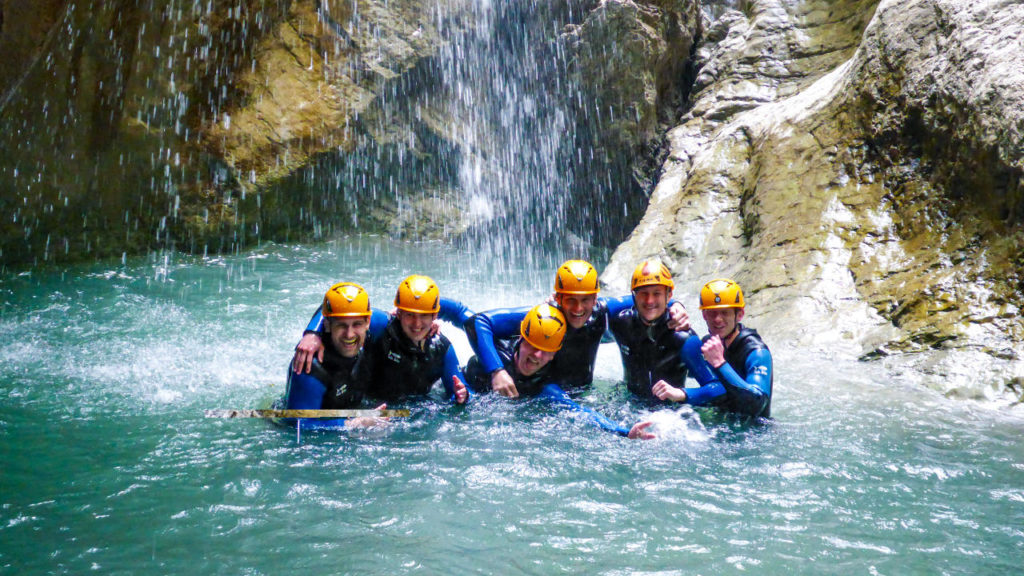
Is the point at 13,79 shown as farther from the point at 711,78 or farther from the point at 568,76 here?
the point at 711,78

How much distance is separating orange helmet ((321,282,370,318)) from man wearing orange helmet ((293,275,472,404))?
0.85 feet

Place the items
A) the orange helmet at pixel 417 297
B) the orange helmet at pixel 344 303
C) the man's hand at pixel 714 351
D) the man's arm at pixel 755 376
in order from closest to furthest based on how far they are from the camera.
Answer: the orange helmet at pixel 344 303, the man's hand at pixel 714 351, the man's arm at pixel 755 376, the orange helmet at pixel 417 297

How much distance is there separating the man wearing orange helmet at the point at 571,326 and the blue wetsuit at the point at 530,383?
0.30 feet

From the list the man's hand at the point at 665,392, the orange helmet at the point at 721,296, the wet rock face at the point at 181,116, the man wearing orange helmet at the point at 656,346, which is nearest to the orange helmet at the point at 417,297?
the man wearing orange helmet at the point at 656,346

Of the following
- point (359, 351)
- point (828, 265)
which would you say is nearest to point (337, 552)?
point (359, 351)

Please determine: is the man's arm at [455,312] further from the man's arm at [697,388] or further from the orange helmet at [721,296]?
the orange helmet at [721,296]

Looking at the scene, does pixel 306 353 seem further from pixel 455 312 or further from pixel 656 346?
pixel 656 346

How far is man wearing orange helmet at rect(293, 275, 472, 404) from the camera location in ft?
14.6

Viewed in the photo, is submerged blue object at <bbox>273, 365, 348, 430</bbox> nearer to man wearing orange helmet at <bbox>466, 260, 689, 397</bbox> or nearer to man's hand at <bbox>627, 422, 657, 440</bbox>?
man wearing orange helmet at <bbox>466, 260, 689, 397</bbox>

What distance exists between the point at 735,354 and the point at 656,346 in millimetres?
631

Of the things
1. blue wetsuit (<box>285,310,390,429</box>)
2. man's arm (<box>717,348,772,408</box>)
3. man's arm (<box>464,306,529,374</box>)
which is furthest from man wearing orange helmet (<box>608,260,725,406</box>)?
blue wetsuit (<box>285,310,390,429</box>)

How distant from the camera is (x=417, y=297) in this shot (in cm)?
444

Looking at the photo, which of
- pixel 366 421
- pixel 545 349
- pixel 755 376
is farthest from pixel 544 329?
pixel 755 376

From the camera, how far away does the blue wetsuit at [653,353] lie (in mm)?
4855
